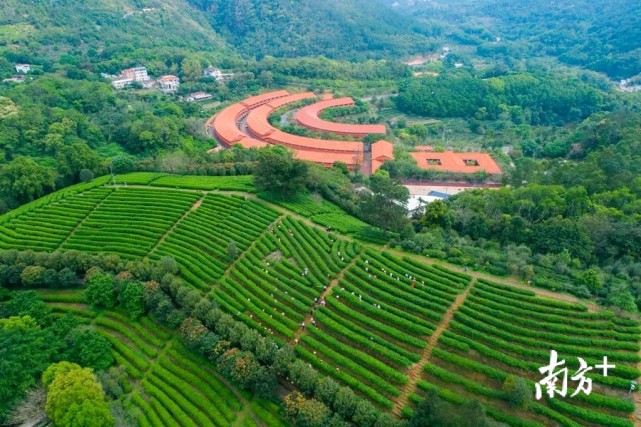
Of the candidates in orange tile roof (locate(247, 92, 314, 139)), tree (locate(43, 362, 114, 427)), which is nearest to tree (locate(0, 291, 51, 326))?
tree (locate(43, 362, 114, 427))

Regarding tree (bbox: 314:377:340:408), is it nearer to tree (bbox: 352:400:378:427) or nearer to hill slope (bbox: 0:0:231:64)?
tree (bbox: 352:400:378:427)

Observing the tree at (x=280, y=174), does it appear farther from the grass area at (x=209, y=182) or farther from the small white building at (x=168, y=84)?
the small white building at (x=168, y=84)

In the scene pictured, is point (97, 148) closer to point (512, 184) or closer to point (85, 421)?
point (85, 421)

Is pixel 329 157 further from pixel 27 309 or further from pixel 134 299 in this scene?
pixel 27 309

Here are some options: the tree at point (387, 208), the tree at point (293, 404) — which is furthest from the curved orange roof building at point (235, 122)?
the tree at point (293, 404)

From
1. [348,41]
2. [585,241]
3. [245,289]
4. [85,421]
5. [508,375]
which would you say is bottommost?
[85,421]

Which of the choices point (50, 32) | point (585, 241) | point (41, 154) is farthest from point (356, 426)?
point (50, 32)
